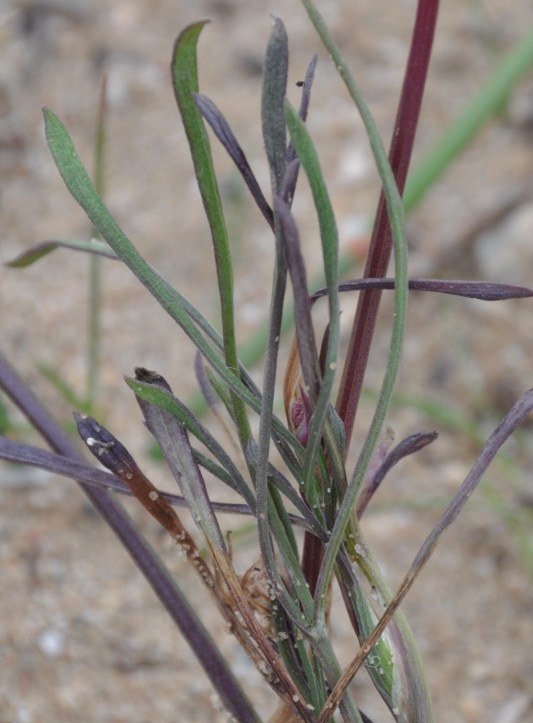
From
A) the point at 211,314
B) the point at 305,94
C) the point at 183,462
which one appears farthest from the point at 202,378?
the point at 211,314

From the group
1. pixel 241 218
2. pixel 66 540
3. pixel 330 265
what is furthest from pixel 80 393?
pixel 330 265

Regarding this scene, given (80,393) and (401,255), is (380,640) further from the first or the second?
(80,393)

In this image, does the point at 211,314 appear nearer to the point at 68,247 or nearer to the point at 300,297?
the point at 68,247

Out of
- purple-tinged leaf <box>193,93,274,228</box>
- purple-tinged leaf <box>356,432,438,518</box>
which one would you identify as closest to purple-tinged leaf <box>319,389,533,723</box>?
purple-tinged leaf <box>356,432,438,518</box>

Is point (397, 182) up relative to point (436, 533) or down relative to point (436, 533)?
up

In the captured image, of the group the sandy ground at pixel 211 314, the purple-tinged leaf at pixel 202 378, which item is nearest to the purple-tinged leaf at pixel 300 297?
the purple-tinged leaf at pixel 202 378

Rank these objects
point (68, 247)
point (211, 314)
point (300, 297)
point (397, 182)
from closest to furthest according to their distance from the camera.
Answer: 1. point (300, 297)
2. point (397, 182)
3. point (68, 247)
4. point (211, 314)

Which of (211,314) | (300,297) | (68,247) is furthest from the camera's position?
(211,314)
